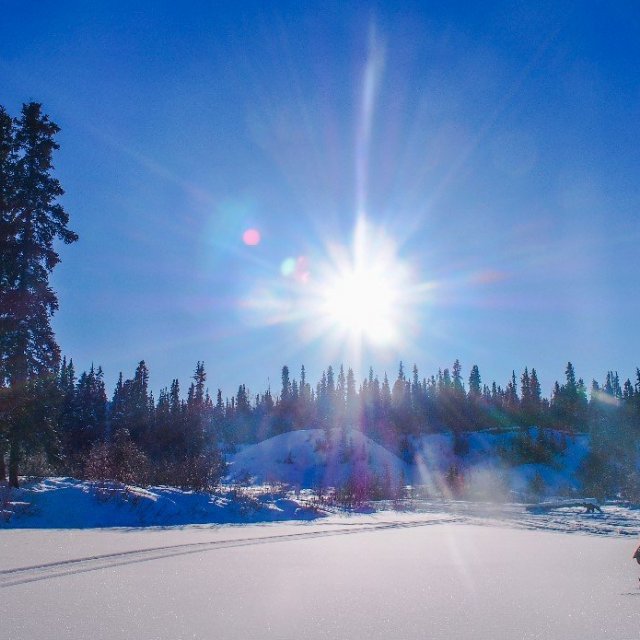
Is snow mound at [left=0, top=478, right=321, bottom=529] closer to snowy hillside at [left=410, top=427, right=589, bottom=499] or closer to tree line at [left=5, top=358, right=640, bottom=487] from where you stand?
tree line at [left=5, top=358, right=640, bottom=487]

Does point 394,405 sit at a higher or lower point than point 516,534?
higher

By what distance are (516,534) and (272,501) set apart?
934 cm

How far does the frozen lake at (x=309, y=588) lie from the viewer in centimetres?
475

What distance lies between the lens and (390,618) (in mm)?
5113

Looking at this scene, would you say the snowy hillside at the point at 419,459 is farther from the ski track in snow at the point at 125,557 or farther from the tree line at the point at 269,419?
the ski track in snow at the point at 125,557

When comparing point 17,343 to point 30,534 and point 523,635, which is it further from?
point 523,635

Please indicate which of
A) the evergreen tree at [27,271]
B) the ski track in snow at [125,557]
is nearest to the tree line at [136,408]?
the evergreen tree at [27,271]

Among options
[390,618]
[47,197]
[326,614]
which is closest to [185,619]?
[326,614]

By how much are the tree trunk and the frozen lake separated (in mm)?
6065

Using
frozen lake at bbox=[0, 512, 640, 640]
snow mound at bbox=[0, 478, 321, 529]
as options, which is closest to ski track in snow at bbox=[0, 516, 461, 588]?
frozen lake at bbox=[0, 512, 640, 640]

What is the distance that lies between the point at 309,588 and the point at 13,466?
14.6m

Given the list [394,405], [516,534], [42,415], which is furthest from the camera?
[394,405]

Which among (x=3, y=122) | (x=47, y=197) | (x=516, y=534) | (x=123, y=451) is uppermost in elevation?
(x=3, y=122)

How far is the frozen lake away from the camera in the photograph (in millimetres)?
4750
